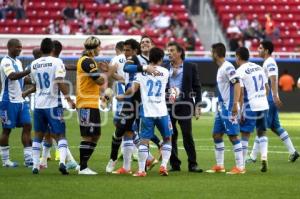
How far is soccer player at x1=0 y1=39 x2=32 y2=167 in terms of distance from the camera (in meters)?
17.7

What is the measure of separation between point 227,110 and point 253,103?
3.96 ft

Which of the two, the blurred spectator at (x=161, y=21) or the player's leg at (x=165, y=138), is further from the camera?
the blurred spectator at (x=161, y=21)

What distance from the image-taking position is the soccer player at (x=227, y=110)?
16.3 m

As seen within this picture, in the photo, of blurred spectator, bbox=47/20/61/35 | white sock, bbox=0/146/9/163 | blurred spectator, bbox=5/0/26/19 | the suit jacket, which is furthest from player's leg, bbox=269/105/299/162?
blurred spectator, bbox=5/0/26/19

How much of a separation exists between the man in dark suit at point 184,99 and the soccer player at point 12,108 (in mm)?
2763

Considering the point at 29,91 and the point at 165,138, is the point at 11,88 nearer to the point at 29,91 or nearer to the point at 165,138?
the point at 29,91

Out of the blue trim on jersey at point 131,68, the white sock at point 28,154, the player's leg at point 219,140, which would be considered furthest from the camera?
the white sock at point 28,154

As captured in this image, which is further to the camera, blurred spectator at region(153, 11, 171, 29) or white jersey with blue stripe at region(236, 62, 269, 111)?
blurred spectator at region(153, 11, 171, 29)

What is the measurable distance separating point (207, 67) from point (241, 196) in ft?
79.1

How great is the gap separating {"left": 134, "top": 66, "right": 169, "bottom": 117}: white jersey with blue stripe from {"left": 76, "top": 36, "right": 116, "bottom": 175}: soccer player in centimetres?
69

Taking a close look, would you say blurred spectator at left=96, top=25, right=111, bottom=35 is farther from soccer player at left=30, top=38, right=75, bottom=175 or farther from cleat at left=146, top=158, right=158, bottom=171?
soccer player at left=30, top=38, right=75, bottom=175

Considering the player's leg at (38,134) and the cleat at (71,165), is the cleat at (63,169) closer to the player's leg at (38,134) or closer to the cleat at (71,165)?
the player's leg at (38,134)

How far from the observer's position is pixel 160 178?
15.6 metres

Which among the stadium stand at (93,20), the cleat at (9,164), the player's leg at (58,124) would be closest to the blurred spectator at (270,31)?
the stadium stand at (93,20)
